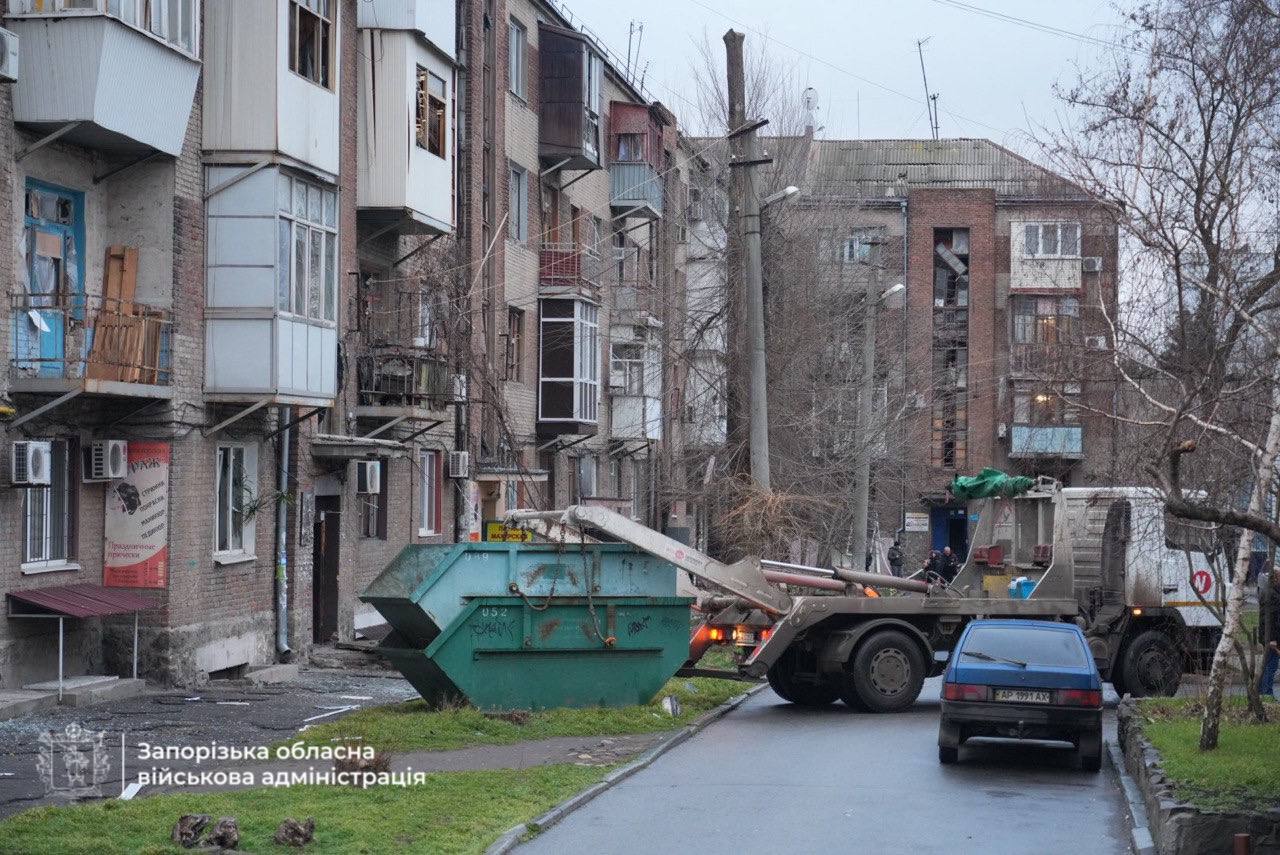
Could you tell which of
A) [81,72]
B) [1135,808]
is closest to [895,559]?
[81,72]

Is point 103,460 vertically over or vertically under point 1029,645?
over

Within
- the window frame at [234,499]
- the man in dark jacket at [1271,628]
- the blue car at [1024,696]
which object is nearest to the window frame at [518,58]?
the window frame at [234,499]

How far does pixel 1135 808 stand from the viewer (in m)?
12.8

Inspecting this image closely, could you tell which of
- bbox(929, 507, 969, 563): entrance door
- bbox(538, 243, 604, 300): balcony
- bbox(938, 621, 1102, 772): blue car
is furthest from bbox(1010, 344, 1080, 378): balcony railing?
bbox(929, 507, 969, 563): entrance door

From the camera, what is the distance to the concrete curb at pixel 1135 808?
11.1 metres

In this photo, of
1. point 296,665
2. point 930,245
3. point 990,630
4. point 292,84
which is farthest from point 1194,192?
point 930,245

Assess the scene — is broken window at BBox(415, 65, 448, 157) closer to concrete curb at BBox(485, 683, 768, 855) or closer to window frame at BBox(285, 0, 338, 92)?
window frame at BBox(285, 0, 338, 92)

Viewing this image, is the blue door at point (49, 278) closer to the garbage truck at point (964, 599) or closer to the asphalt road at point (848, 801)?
the garbage truck at point (964, 599)

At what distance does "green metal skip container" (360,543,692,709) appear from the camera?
1641cm

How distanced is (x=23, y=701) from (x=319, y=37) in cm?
1040

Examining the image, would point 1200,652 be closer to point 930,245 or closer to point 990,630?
point 990,630

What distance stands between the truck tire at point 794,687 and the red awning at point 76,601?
768cm

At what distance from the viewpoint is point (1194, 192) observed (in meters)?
15.0

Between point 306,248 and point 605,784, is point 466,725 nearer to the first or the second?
point 605,784
